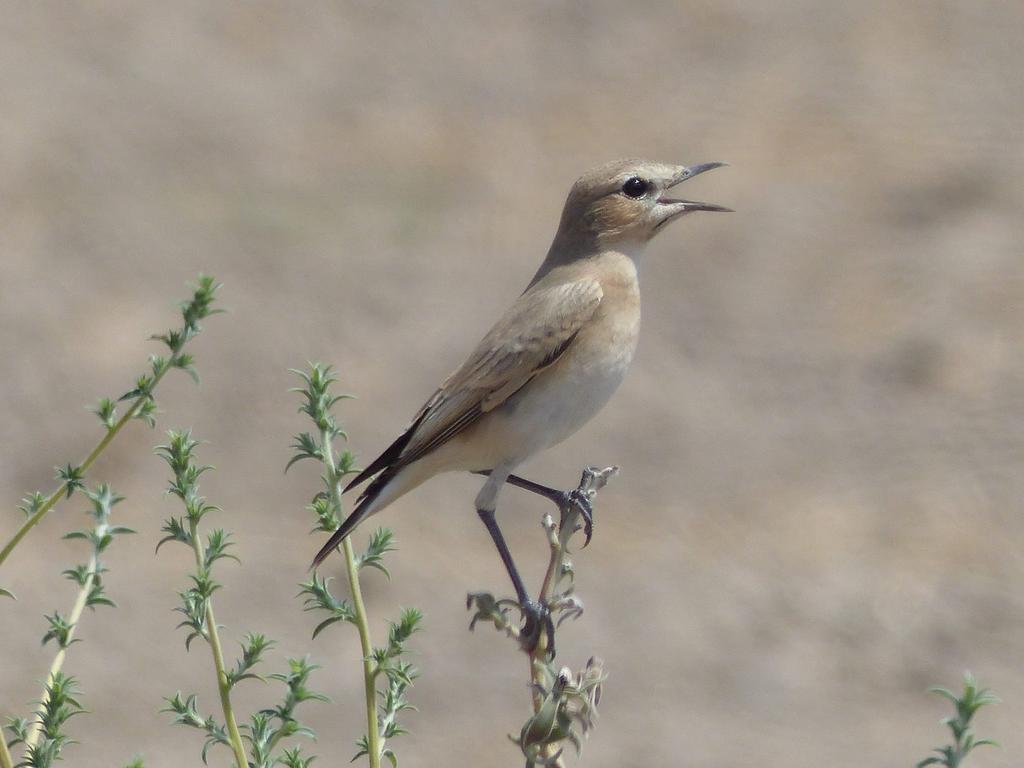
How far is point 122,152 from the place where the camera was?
13.5 metres

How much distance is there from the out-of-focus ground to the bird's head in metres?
3.81

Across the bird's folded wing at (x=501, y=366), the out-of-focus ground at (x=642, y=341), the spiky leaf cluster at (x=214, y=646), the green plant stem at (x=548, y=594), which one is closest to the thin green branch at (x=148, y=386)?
the spiky leaf cluster at (x=214, y=646)

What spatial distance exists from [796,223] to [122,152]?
5604 mm

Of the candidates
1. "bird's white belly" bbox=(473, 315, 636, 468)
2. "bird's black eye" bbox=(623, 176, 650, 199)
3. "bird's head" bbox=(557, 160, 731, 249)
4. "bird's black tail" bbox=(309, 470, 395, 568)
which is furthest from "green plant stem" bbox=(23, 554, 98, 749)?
"bird's black eye" bbox=(623, 176, 650, 199)

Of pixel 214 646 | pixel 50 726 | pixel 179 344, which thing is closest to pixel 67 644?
pixel 50 726

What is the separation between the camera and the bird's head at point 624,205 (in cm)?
596

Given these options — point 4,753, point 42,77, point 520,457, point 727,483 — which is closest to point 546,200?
point 727,483

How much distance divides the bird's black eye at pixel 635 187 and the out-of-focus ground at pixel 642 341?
398cm

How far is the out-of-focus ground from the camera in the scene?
9680mm

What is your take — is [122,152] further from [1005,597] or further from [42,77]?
[1005,597]

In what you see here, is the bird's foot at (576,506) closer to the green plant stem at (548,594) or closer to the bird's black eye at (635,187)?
the green plant stem at (548,594)

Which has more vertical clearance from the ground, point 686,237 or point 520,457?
point 686,237

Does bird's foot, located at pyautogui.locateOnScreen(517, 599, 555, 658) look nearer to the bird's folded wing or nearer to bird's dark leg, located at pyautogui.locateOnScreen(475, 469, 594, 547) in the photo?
bird's dark leg, located at pyautogui.locateOnScreen(475, 469, 594, 547)

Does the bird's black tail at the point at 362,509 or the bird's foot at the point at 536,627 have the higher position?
the bird's black tail at the point at 362,509
